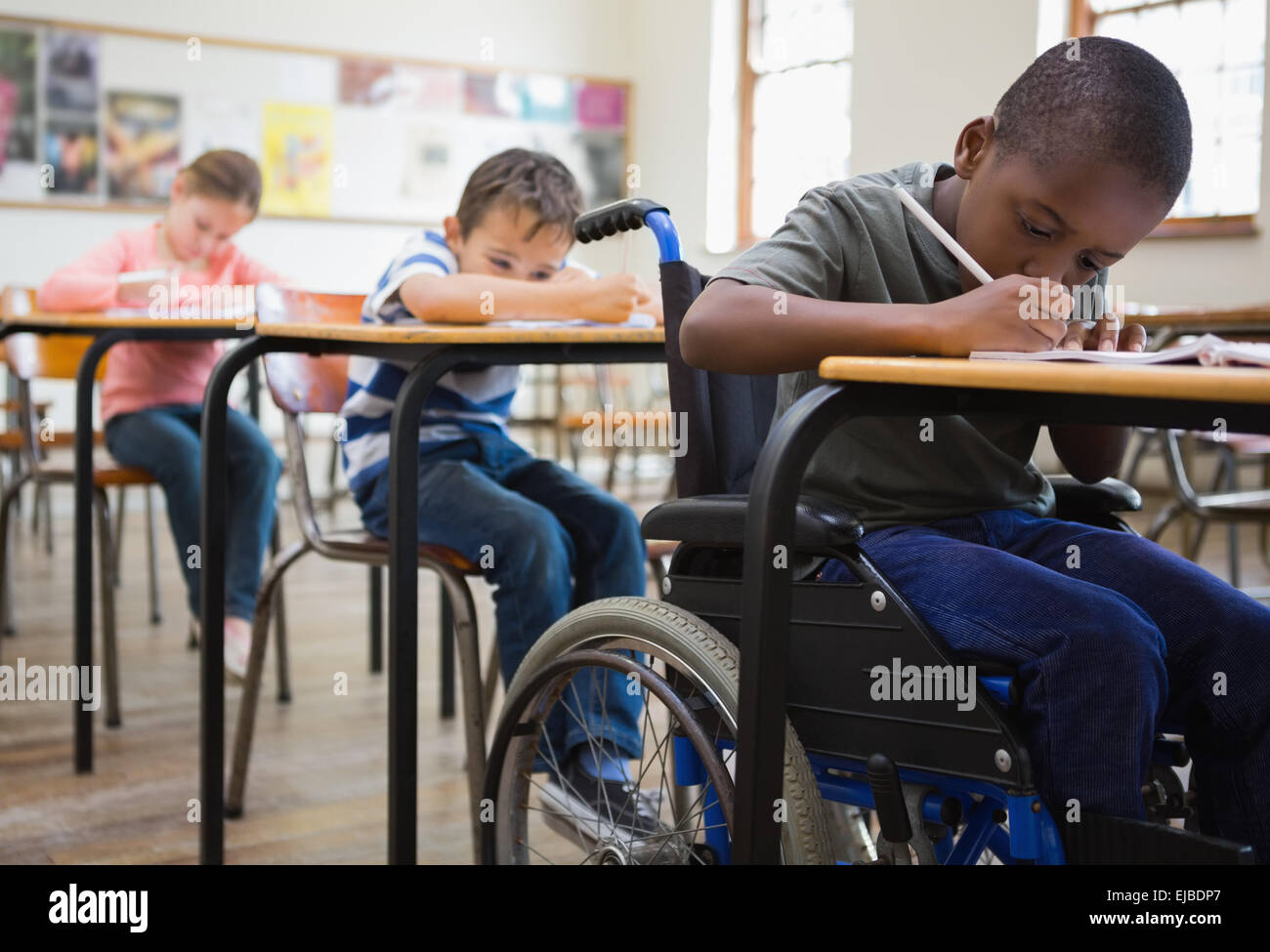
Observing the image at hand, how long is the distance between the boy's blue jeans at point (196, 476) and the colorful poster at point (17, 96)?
4.85 metres

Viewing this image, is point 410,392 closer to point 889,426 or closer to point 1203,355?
point 889,426

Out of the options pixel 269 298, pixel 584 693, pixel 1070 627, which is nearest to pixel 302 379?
pixel 269 298

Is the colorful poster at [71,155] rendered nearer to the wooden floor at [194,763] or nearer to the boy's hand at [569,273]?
the wooden floor at [194,763]

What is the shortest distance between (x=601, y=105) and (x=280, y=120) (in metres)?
2.05

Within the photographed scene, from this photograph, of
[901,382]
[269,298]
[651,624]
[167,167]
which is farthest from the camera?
[167,167]

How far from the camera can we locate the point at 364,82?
7.75 m

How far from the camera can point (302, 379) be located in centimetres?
207

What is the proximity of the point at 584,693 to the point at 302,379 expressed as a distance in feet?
2.49

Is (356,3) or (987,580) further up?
(356,3)

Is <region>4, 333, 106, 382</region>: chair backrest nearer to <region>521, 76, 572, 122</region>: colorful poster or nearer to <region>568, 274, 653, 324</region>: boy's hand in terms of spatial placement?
<region>568, 274, 653, 324</region>: boy's hand

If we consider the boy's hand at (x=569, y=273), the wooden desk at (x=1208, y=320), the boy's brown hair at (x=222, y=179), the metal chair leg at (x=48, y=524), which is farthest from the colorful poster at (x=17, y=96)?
the wooden desk at (x=1208, y=320)

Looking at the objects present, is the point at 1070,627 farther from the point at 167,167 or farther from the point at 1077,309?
the point at 167,167

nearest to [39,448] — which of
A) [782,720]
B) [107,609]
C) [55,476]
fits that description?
[55,476]

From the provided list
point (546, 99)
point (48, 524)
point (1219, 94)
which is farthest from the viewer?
point (546, 99)
